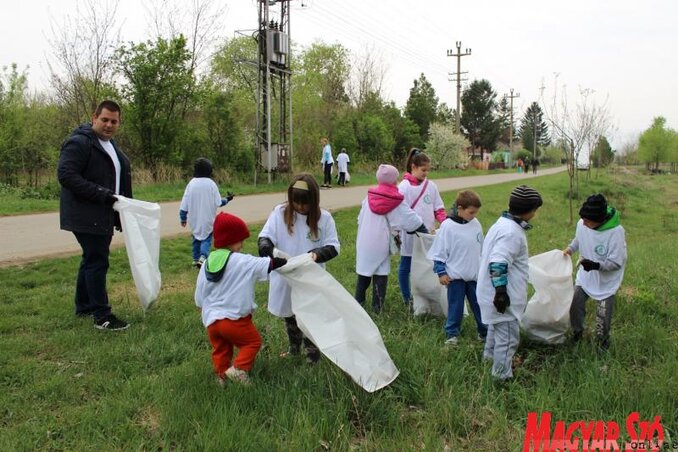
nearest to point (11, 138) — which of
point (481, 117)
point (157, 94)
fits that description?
point (157, 94)

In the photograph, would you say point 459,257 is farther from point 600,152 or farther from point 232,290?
point 600,152

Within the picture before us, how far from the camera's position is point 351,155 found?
2967 cm

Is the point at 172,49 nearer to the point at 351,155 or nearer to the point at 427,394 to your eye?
the point at 351,155

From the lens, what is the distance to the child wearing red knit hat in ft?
11.0

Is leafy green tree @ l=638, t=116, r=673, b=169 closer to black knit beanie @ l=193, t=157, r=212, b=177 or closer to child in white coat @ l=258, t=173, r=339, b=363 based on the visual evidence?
black knit beanie @ l=193, t=157, r=212, b=177

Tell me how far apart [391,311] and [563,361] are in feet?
5.37

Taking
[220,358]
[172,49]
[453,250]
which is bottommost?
[220,358]

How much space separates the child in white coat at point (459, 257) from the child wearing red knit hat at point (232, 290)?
5.08ft

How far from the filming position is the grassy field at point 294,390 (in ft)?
9.27

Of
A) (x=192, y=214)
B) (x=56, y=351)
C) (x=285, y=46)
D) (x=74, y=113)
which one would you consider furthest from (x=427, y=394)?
(x=74, y=113)

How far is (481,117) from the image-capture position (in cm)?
6744

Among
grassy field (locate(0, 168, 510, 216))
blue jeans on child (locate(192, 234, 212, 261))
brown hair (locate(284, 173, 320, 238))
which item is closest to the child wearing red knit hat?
brown hair (locate(284, 173, 320, 238))

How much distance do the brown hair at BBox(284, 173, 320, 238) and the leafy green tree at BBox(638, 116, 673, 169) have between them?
66842 mm

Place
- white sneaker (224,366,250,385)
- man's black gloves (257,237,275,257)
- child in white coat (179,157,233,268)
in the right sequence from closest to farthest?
white sneaker (224,366,250,385), man's black gloves (257,237,275,257), child in white coat (179,157,233,268)
